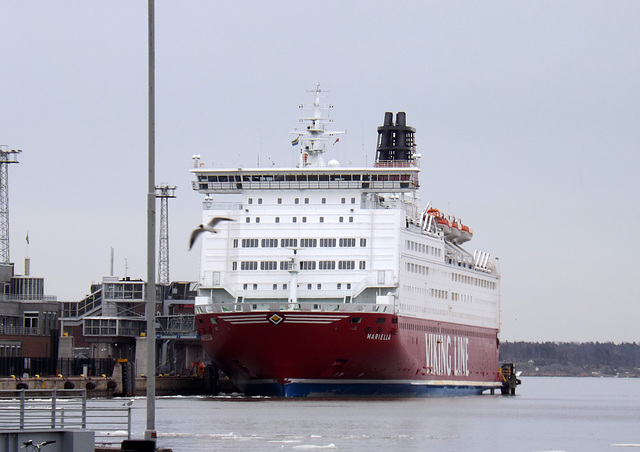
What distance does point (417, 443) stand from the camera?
3622cm

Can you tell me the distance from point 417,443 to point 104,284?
1784 inches

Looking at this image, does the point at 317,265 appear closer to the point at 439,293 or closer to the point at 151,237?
the point at 439,293

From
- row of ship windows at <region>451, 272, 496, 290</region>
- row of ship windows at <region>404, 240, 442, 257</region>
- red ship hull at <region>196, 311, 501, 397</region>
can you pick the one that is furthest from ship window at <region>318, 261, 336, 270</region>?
row of ship windows at <region>451, 272, 496, 290</region>

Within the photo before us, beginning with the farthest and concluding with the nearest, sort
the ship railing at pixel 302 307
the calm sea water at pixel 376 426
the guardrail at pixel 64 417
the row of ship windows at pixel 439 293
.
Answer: the row of ship windows at pixel 439 293
the ship railing at pixel 302 307
the calm sea water at pixel 376 426
the guardrail at pixel 64 417

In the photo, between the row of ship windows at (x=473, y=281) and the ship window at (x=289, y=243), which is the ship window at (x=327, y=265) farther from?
the row of ship windows at (x=473, y=281)

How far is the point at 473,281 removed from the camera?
80.7 metres

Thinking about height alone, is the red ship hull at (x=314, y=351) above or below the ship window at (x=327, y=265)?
below

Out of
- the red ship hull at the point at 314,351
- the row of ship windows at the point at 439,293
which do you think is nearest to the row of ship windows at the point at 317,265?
the row of ship windows at the point at 439,293

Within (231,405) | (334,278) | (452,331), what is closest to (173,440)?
(231,405)

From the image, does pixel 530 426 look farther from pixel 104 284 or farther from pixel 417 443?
pixel 104 284

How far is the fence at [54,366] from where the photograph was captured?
66.1 meters

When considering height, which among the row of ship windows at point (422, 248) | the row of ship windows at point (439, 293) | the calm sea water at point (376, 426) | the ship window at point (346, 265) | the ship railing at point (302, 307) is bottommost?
the calm sea water at point (376, 426)

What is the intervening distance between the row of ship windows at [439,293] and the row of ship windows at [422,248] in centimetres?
186

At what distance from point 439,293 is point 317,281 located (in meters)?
11.5
